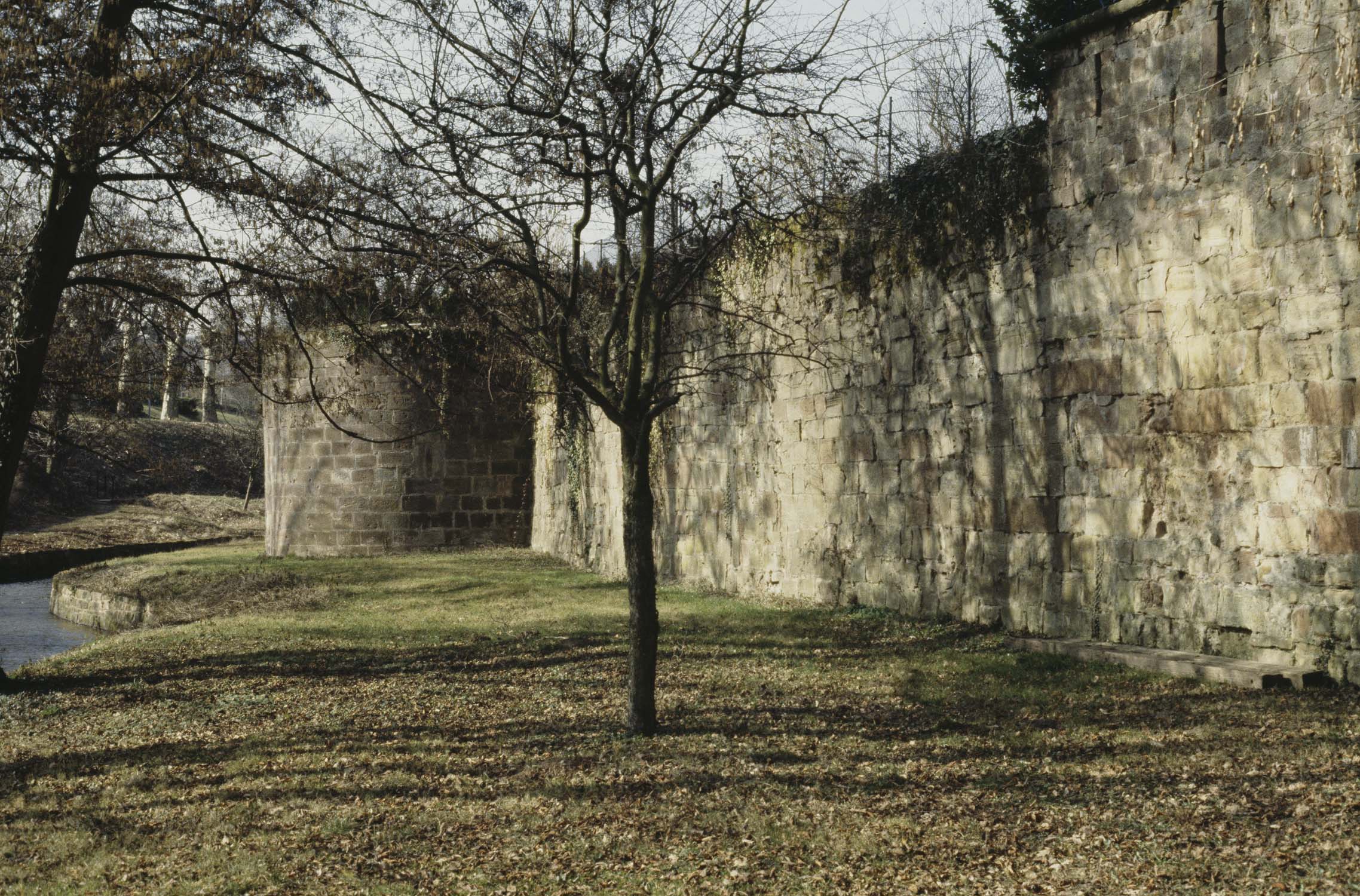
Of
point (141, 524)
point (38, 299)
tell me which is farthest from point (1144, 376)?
point (141, 524)

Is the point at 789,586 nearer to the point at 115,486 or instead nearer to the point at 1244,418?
the point at 1244,418

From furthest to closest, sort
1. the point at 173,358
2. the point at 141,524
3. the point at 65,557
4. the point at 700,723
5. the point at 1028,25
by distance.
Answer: the point at 141,524 < the point at 65,557 < the point at 1028,25 < the point at 173,358 < the point at 700,723

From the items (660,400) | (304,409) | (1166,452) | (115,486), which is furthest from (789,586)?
(115,486)

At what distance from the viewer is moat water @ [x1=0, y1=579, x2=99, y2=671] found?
46.6 ft

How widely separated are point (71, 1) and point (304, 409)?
12.4 meters

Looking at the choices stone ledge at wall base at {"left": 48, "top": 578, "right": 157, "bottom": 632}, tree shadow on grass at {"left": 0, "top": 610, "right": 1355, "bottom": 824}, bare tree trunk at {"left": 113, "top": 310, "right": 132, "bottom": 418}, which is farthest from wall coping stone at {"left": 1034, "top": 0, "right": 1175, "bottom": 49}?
stone ledge at wall base at {"left": 48, "top": 578, "right": 157, "bottom": 632}

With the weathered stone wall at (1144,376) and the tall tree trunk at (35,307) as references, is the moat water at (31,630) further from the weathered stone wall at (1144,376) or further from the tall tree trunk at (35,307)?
the weathered stone wall at (1144,376)

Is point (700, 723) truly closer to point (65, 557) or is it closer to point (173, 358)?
point (173, 358)

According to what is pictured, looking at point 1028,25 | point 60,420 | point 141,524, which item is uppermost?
point 1028,25

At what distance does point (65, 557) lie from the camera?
77.8 feet

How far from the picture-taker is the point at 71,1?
25.6ft

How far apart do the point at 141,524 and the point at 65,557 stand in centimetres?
455

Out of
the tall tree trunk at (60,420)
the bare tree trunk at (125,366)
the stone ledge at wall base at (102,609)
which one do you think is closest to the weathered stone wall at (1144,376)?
the bare tree trunk at (125,366)

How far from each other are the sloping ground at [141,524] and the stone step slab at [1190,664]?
20356mm
